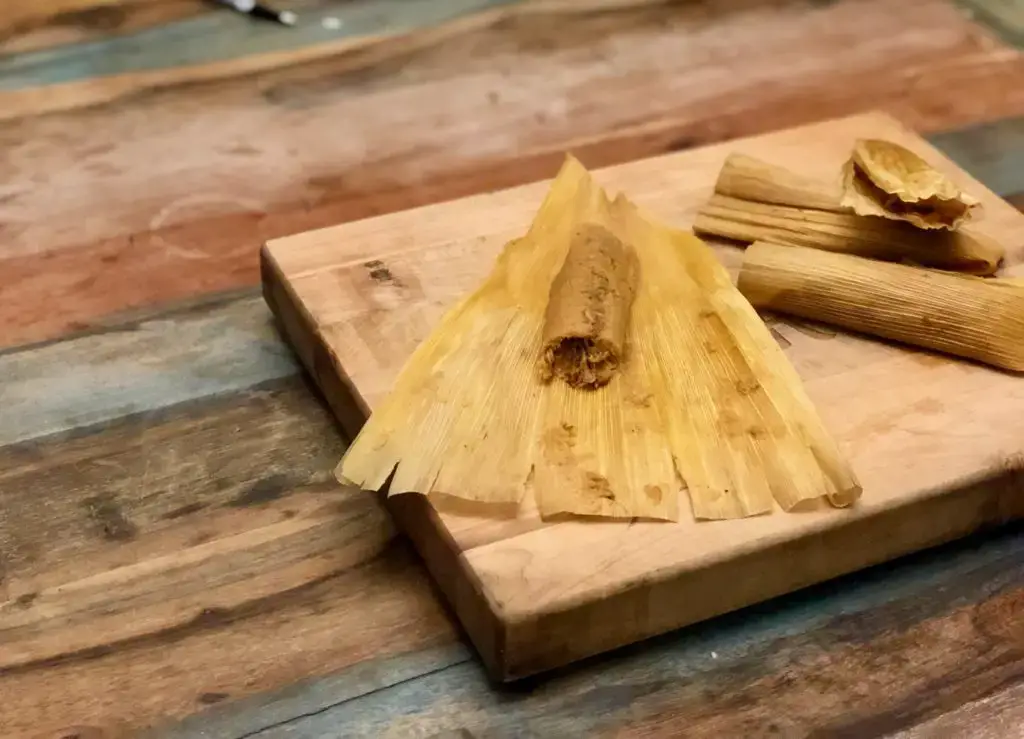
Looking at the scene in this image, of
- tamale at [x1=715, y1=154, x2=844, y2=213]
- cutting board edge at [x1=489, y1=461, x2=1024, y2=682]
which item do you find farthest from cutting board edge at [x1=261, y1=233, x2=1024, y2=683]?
tamale at [x1=715, y1=154, x2=844, y2=213]

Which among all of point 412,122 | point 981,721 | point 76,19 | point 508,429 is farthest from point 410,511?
point 76,19

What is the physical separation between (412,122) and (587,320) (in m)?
0.49

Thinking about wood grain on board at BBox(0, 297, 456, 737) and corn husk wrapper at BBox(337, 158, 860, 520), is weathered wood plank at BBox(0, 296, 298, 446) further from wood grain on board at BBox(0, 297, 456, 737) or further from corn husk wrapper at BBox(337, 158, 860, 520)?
corn husk wrapper at BBox(337, 158, 860, 520)

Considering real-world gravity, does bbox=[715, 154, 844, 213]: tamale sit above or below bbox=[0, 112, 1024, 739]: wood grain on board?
above

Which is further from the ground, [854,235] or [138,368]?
[854,235]

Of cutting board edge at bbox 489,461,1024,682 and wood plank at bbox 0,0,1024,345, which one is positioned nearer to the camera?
cutting board edge at bbox 489,461,1024,682

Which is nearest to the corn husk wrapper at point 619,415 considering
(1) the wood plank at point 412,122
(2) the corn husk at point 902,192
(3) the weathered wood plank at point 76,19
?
(2) the corn husk at point 902,192

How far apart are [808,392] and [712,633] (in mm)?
172

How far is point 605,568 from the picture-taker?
0.64 metres

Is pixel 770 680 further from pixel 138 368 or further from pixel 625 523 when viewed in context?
pixel 138 368

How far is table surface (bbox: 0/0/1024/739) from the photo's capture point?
646mm

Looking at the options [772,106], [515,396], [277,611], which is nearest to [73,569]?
[277,611]

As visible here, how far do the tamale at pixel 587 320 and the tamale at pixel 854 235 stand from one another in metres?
0.13

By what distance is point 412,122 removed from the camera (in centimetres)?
117
